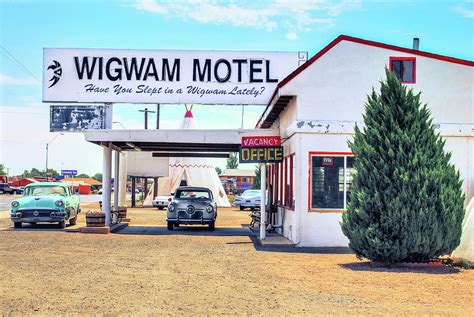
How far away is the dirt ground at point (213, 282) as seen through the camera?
7.86 m

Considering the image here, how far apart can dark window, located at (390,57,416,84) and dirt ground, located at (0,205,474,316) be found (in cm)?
479

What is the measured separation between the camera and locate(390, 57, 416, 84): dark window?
16.4m

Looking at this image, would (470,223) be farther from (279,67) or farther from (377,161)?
(279,67)

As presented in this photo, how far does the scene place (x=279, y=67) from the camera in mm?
24516

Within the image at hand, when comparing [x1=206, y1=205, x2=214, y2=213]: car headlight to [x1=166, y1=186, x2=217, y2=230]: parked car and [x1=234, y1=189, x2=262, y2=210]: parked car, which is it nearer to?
[x1=166, y1=186, x2=217, y2=230]: parked car

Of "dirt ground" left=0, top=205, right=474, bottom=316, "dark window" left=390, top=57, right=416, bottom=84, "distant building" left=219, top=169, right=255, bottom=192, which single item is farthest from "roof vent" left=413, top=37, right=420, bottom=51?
"distant building" left=219, top=169, right=255, bottom=192

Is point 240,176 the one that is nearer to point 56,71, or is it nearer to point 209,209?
point 56,71

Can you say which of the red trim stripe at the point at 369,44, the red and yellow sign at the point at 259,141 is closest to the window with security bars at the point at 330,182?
the red and yellow sign at the point at 259,141

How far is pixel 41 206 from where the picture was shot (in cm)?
2089

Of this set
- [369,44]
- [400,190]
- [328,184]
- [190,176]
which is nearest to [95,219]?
[328,184]

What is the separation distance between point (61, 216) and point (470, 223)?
13.3m

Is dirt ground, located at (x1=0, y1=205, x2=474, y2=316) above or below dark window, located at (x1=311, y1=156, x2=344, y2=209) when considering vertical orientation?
below

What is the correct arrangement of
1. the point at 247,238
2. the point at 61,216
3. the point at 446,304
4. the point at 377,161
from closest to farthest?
the point at 446,304 < the point at 377,161 < the point at 247,238 < the point at 61,216

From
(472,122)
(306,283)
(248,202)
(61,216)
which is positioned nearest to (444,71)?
(472,122)
